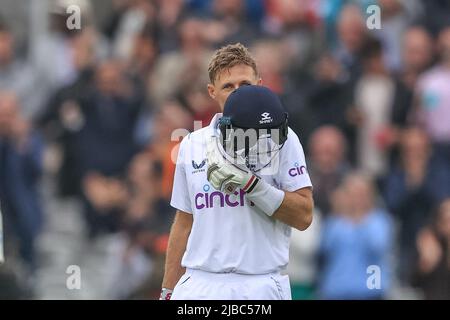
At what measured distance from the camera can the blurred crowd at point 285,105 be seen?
11.9 meters

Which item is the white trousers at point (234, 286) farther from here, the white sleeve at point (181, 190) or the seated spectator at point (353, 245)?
the seated spectator at point (353, 245)

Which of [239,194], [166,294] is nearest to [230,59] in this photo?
[239,194]

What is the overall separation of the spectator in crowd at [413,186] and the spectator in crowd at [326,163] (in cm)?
54

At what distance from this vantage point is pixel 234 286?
22.0 ft

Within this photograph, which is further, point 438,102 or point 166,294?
point 438,102

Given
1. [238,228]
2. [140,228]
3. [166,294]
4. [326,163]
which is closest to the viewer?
[238,228]

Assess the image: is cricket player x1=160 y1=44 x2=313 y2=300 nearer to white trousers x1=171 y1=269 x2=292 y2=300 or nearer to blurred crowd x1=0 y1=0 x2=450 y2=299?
white trousers x1=171 y1=269 x2=292 y2=300

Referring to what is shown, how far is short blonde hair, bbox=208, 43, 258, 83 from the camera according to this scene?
6820 millimetres

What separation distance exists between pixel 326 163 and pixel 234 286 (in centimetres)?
579

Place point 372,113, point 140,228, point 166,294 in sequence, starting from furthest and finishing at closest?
point 372,113
point 140,228
point 166,294

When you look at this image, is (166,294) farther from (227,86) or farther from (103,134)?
(103,134)

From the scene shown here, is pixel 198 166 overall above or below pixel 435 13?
below
